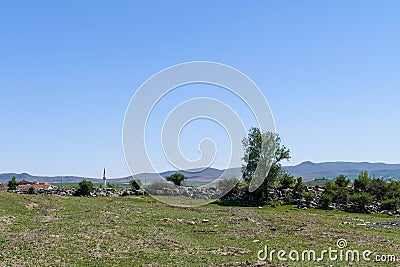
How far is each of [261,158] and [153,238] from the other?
39355mm

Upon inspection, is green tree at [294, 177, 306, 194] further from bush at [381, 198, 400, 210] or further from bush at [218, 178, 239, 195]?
bush at [381, 198, 400, 210]

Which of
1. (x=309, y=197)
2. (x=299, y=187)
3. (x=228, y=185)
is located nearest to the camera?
(x=309, y=197)

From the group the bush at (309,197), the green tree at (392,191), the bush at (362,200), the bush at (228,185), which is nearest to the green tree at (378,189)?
the green tree at (392,191)

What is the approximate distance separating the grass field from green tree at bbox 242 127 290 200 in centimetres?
2445

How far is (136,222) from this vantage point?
107ft

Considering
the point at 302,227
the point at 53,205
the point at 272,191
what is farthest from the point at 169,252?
the point at 272,191

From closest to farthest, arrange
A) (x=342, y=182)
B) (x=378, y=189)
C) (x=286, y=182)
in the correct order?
(x=378, y=189)
(x=342, y=182)
(x=286, y=182)

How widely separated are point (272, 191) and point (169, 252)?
147 ft

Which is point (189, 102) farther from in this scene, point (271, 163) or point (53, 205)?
point (271, 163)

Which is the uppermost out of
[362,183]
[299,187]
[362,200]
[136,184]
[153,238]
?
[362,183]

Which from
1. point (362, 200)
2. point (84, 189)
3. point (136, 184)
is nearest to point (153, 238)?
point (362, 200)

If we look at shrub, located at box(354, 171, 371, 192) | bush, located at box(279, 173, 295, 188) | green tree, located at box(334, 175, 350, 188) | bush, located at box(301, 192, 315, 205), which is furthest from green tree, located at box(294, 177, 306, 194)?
shrub, located at box(354, 171, 371, 192)

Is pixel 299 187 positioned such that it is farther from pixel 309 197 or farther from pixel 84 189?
pixel 84 189

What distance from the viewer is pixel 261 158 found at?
63625mm
